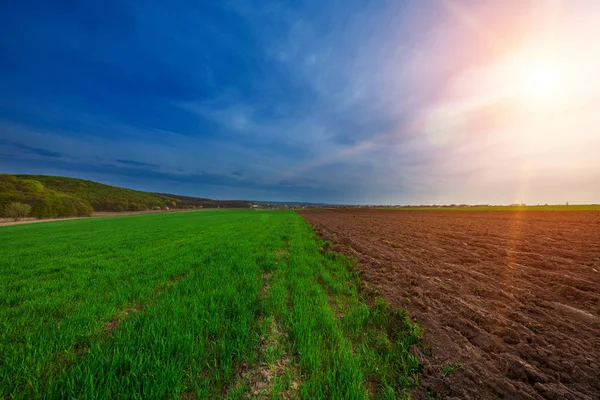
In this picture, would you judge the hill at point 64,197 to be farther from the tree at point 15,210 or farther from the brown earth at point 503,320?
the brown earth at point 503,320

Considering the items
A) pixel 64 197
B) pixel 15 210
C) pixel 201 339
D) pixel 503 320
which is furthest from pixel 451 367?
pixel 64 197

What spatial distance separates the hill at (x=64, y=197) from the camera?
239ft

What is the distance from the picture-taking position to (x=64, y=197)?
84250 millimetres

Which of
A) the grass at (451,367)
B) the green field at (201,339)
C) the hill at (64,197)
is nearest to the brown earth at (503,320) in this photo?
the grass at (451,367)

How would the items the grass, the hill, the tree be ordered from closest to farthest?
the grass < the tree < the hill

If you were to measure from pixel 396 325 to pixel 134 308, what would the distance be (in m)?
6.22

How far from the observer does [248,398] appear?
258 centimetres

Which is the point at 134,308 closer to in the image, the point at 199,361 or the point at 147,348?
the point at 147,348

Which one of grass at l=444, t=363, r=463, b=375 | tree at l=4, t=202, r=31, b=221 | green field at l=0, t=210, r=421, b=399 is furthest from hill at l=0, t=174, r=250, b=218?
grass at l=444, t=363, r=463, b=375

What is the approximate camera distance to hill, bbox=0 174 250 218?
72.9 meters

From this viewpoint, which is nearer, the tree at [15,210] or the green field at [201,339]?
the green field at [201,339]

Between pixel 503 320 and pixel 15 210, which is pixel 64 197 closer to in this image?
pixel 15 210

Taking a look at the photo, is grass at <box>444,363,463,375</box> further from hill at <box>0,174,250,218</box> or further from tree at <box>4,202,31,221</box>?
hill at <box>0,174,250,218</box>

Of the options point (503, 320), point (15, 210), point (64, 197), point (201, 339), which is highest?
point (64, 197)
